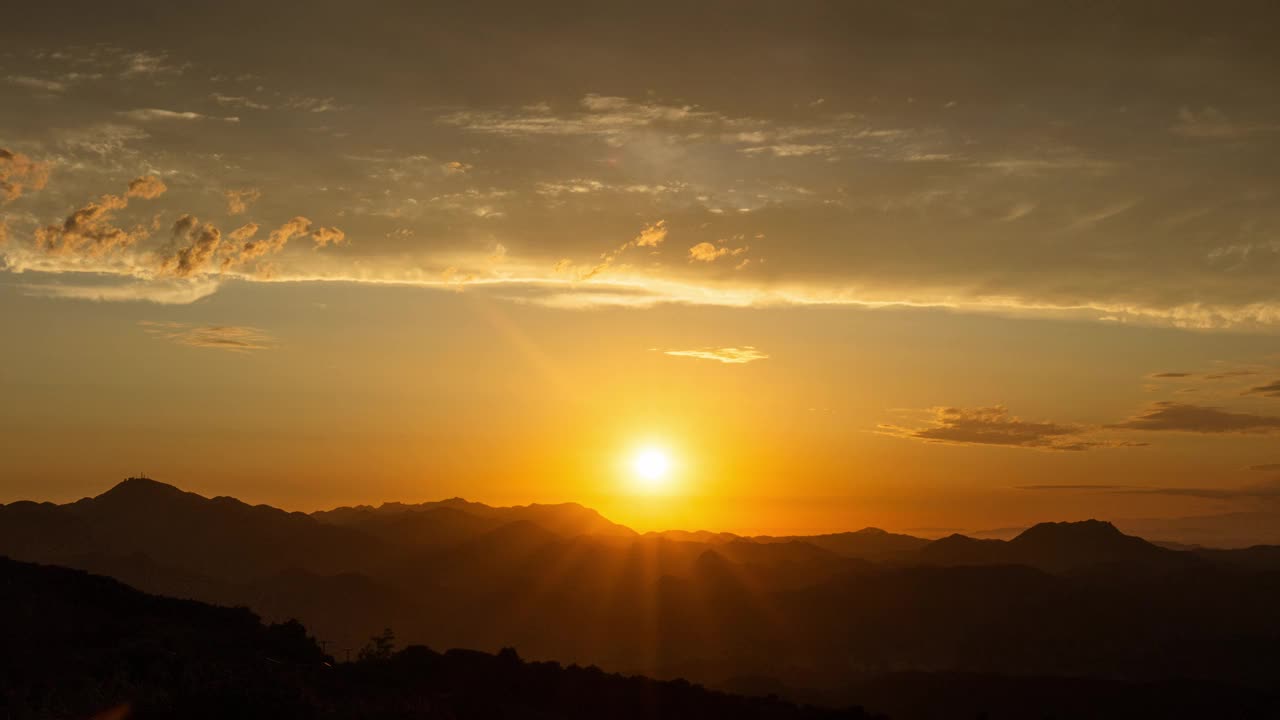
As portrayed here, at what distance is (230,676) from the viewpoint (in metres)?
34.0

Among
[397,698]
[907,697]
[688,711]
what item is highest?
[397,698]

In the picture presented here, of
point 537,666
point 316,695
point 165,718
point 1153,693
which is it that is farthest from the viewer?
point 1153,693

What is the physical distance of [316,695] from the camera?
3588cm

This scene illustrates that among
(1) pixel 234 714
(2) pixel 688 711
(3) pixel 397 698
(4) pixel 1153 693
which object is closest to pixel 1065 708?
(4) pixel 1153 693

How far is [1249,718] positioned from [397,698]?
158932 mm

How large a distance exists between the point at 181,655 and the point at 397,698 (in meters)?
9.72

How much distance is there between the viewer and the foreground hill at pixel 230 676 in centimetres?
3092

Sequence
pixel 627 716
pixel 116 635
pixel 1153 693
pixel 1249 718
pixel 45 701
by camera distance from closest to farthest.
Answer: pixel 45 701
pixel 116 635
pixel 627 716
pixel 1249 718
pixel 1153 693

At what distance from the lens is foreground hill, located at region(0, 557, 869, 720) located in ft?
101

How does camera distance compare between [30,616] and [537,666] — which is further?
[537,666]

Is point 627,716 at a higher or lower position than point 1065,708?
higher

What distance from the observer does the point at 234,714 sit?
95.3ft

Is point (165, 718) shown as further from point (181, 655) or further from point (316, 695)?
point (181, 655)

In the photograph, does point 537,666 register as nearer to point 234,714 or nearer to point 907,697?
point 234,714
